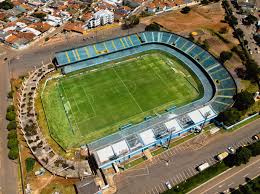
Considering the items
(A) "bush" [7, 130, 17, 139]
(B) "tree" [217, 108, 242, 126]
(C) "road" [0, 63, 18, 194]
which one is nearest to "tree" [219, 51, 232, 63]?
(B) "tree" [217, 108, 242, 126]

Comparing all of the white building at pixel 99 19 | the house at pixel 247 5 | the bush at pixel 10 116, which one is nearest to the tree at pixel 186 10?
the house at pixel 247 5

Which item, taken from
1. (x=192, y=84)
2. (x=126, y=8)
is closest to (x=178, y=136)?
(x=192, y=84)

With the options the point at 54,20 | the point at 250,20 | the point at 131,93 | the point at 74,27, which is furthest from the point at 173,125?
the point at 54,20

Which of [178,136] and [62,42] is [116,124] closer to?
[178,136]

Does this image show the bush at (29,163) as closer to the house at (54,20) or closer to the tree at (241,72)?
the tree at (241,72)

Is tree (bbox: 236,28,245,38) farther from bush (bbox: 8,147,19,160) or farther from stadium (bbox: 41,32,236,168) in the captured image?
bush (bbox: 8,147,19,160)

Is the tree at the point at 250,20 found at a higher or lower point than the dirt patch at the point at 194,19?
lower
